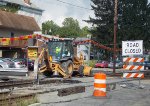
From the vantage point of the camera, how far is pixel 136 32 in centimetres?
8156

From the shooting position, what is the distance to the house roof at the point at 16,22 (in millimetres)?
62094

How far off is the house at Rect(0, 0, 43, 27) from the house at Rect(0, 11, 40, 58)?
5685mm

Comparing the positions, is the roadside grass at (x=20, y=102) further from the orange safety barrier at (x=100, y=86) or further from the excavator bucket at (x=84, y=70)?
the excavator bucket at (x=84, y=70)

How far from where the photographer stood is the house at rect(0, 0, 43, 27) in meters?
71.8

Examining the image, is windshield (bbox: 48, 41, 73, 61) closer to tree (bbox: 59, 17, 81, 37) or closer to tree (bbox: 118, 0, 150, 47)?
tree (bbox: 118, 0, 150, 47)

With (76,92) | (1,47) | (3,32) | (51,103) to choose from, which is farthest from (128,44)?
(3,32)

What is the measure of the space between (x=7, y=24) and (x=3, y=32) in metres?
2.61

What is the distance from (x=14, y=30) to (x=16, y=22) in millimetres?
1635

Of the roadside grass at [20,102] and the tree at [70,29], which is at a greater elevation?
the tree at [70,29]

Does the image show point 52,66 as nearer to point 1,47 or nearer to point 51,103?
point 51,103

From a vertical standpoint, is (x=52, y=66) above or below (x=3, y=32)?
below

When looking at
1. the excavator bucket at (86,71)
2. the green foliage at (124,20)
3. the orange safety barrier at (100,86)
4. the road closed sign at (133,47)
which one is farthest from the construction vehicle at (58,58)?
the green foliage at (124,20)

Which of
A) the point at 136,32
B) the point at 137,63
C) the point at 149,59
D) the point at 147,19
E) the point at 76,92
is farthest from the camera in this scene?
Answer: the point at 147,19

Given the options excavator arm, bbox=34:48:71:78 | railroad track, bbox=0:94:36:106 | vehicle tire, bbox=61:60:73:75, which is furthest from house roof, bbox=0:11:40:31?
railroad track, bbox=0:94:36:106
